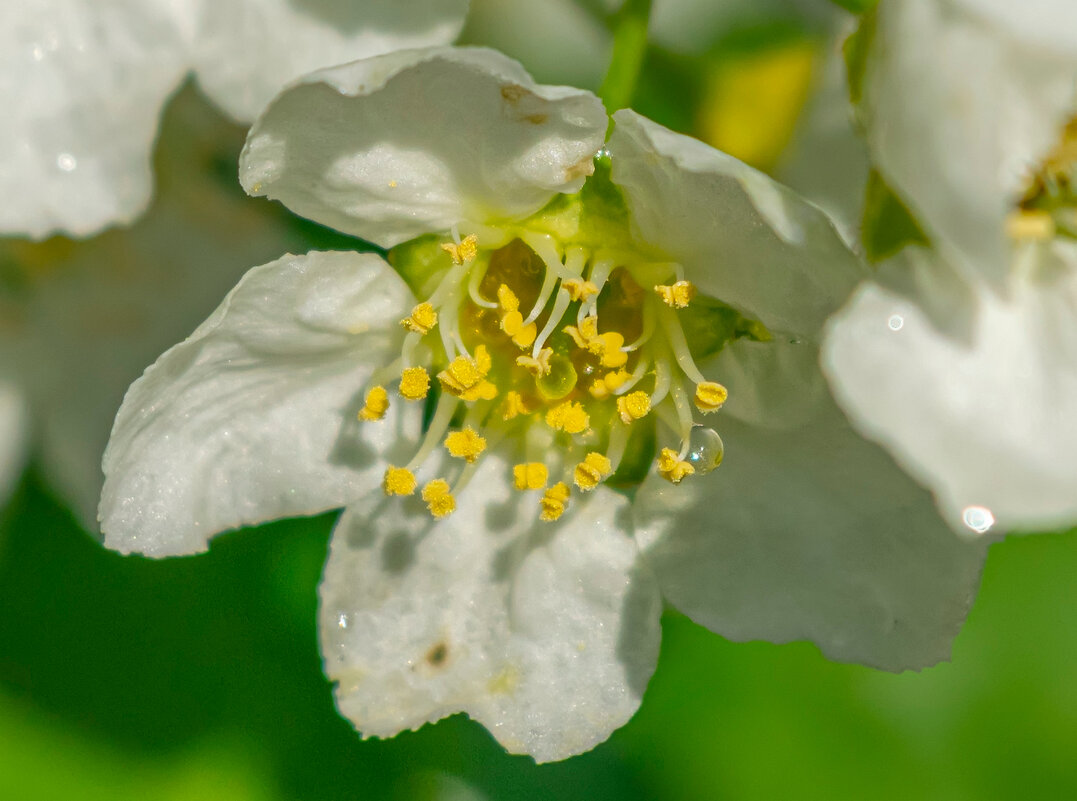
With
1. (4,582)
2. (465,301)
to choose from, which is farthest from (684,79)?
(4,582)

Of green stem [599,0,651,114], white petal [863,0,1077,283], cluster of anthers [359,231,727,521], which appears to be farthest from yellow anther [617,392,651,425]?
white petal [863,0,1077,283]

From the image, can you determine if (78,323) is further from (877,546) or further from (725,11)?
(725,11)

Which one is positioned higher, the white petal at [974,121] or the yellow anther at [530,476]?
the white petal at [974,121]

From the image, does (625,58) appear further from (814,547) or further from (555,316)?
(814,547)

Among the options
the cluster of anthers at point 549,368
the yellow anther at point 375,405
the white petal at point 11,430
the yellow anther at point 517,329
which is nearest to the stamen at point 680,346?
the cluster of anthers at point 549,368

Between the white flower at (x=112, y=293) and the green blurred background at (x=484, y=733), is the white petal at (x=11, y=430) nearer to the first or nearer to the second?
the white flower at (x=112, y=293)

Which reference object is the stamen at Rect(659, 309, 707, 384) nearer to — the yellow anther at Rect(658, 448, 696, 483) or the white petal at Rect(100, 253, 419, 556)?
the yellow anther at Rect(658, 448, 696, 483)

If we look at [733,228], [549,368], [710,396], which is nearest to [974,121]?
[733,228]
